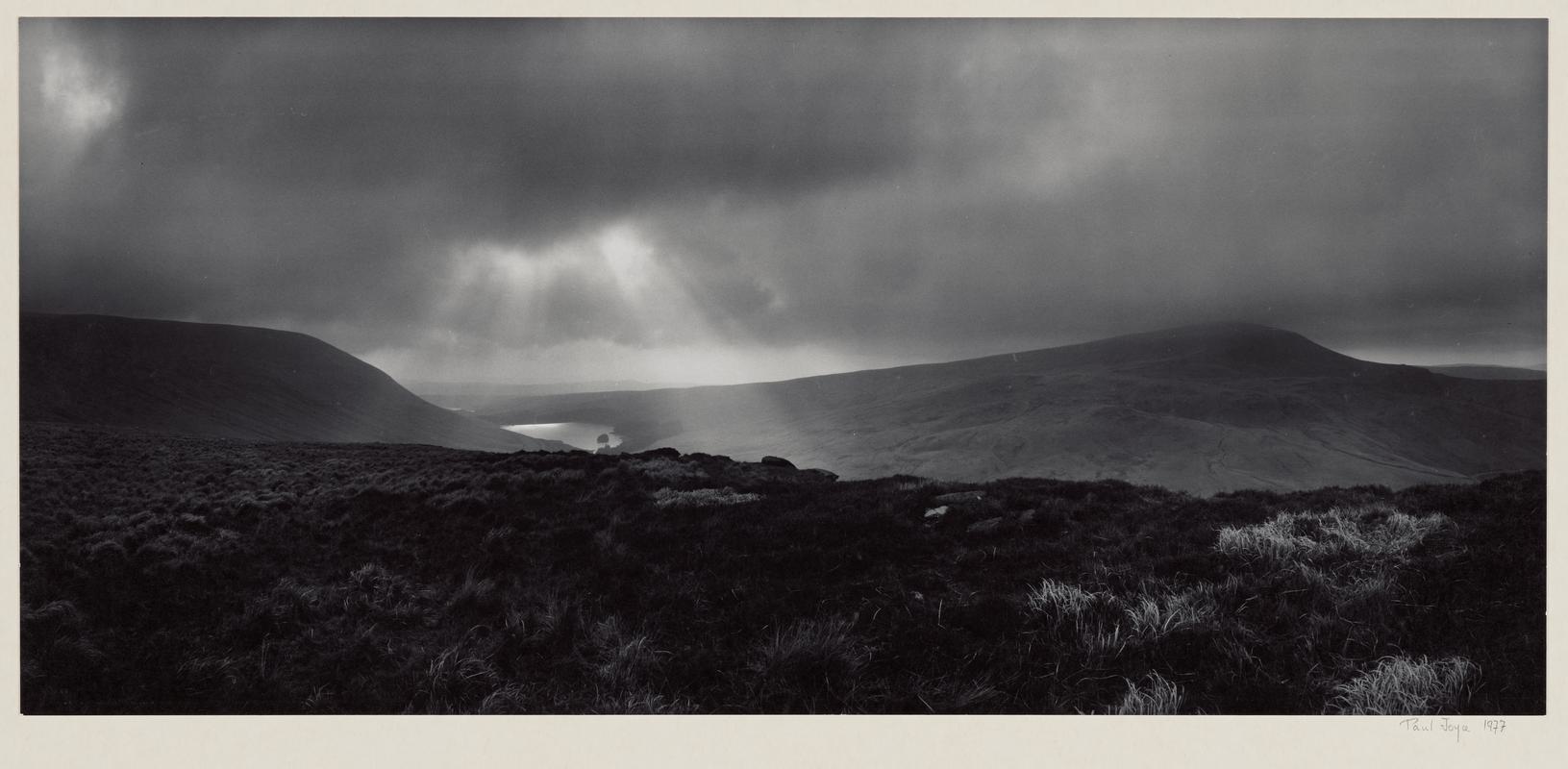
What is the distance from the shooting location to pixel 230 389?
283ft

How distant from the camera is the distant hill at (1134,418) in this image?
79062mm

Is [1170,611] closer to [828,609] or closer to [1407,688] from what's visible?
[1407,688]

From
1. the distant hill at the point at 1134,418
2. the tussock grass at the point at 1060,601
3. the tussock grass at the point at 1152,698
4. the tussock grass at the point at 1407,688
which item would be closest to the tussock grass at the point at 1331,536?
the tussock grass at the point at 1407,688

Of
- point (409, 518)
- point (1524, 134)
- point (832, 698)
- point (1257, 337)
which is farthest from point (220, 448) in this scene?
point (1257, 337)

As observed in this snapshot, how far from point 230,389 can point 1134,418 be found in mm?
135773

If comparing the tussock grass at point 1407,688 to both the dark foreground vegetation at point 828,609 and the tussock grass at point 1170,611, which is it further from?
the tussock grass at point 1170,611

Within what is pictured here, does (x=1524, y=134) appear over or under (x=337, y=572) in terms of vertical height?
over

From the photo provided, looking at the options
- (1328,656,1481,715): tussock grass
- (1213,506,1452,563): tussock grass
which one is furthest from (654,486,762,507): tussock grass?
(1328,656,1481,715): tussock grass

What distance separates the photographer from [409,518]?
962 cm

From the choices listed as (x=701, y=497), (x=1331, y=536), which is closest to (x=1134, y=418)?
(x=701, y=497)

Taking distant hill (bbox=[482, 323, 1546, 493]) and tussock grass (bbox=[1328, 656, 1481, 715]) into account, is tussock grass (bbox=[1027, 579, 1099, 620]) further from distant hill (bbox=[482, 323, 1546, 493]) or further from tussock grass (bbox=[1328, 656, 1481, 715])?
distant hill (bbox=[482, 323, 1546, 493])

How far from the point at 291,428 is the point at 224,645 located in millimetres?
105061

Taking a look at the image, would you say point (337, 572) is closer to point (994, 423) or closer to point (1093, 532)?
point (1093, 532)

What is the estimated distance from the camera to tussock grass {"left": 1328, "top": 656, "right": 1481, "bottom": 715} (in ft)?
10.8
